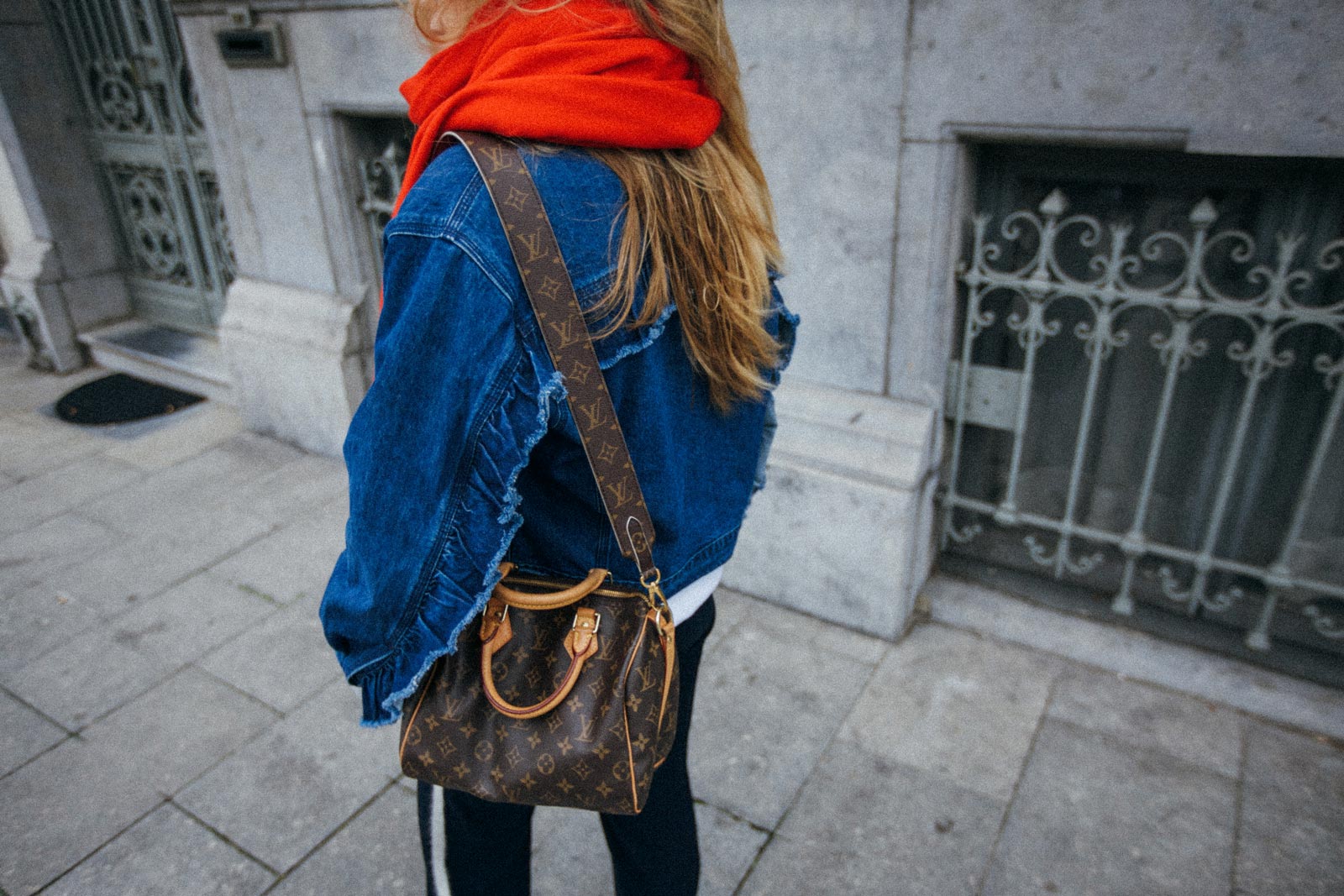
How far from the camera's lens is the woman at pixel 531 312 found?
3.80 feet

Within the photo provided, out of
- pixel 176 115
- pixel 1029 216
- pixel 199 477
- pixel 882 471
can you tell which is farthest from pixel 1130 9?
pixel 176 115

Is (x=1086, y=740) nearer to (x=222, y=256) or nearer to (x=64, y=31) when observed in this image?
(x=222, y=256)

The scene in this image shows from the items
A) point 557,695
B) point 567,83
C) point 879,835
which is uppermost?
point 567,83

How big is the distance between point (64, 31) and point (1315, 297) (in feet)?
22.0

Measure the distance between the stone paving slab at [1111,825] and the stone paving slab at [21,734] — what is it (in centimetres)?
284

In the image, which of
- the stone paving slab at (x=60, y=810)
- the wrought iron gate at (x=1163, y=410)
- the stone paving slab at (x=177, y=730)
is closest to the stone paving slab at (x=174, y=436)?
the stone paving slab at (x=177, y=730)

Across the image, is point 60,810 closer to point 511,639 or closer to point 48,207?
point 511,639

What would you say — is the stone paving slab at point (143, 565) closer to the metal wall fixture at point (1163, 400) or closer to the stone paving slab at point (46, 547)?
the stone paving slab at point (46, 547)

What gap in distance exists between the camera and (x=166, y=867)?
2.40 m

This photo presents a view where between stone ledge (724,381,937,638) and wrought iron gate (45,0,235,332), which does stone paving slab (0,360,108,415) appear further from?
stone ledge (724,381,937,638)

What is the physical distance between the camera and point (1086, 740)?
8.86ft

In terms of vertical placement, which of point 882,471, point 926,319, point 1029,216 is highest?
point 1029,216

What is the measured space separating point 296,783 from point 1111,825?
2313 millimetres

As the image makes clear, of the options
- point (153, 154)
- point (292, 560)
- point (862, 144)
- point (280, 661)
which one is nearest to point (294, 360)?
point (292, 560)
